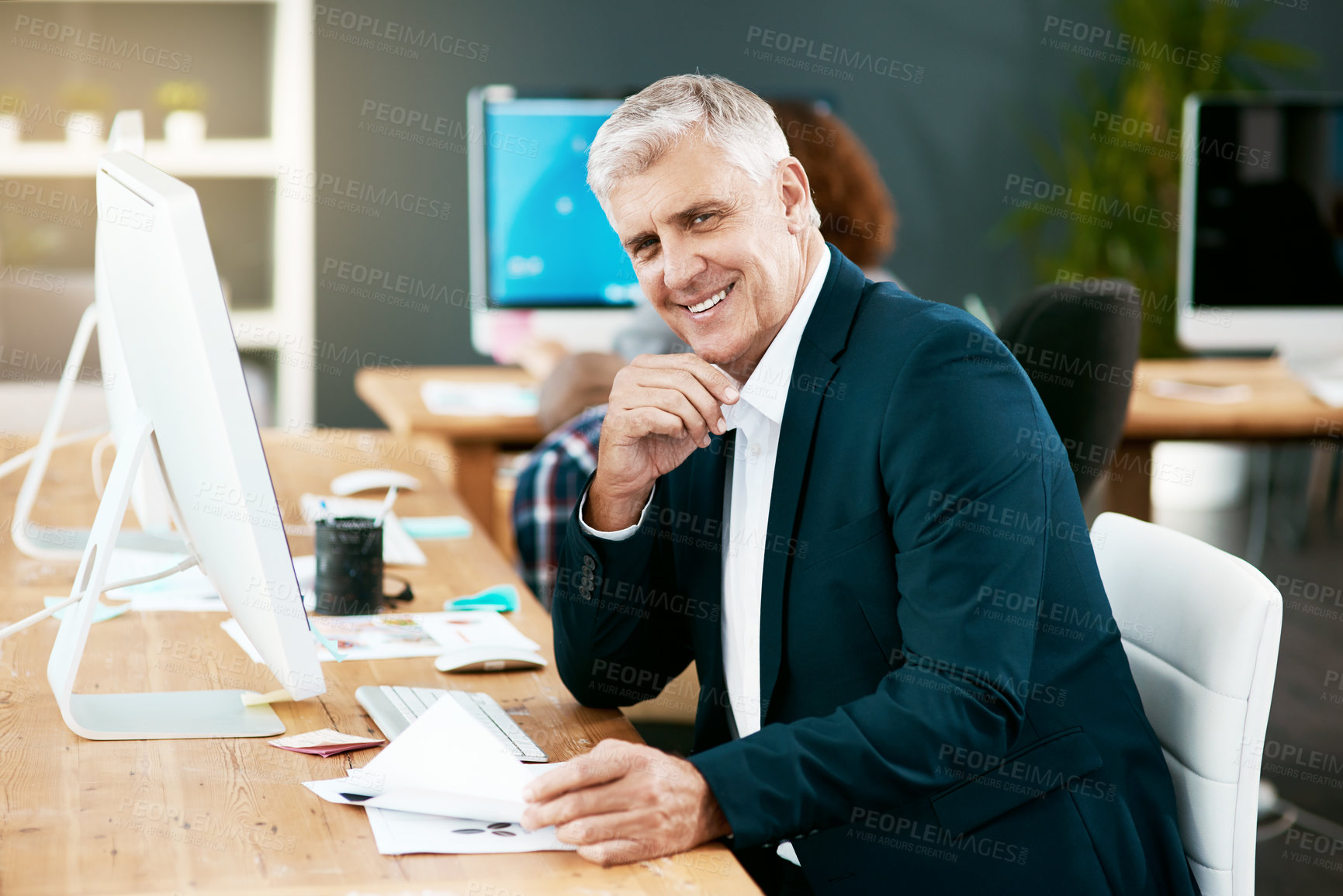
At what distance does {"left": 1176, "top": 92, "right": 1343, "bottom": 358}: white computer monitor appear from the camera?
134 inches

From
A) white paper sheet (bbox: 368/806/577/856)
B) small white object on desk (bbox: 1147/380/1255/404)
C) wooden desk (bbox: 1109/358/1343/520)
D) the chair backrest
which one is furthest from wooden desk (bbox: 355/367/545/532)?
white paper sheet (bbox: 368/806/577/856)

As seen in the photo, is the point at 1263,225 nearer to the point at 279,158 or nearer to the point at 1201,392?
the point at 1201,392

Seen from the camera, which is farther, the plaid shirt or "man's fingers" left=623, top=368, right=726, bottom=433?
the plaid shirt

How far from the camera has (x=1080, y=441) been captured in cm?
252

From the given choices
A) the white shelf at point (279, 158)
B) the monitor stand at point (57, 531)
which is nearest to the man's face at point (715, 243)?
the monitor stand at point (57, 531)

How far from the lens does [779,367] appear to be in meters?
1.33

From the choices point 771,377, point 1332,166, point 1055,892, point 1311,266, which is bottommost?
point 1055,892

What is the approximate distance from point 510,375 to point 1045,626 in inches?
103

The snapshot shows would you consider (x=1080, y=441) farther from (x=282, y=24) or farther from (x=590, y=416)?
(x=282, y=24)

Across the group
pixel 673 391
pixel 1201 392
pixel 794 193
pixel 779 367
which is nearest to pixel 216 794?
pixel 673 391

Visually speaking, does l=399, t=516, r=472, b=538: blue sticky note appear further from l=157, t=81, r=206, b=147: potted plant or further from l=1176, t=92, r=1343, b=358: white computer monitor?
l=157, t=81, r=206, b=147: potted plant

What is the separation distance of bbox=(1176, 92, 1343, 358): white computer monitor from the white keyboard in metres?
2.66

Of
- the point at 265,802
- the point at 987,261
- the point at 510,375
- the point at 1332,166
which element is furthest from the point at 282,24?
the point at 265,802

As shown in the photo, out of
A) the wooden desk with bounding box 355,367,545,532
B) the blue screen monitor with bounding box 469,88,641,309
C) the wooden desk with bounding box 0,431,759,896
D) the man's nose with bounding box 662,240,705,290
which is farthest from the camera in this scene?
the blue screen monitor with bounding box 469,88,641,309
